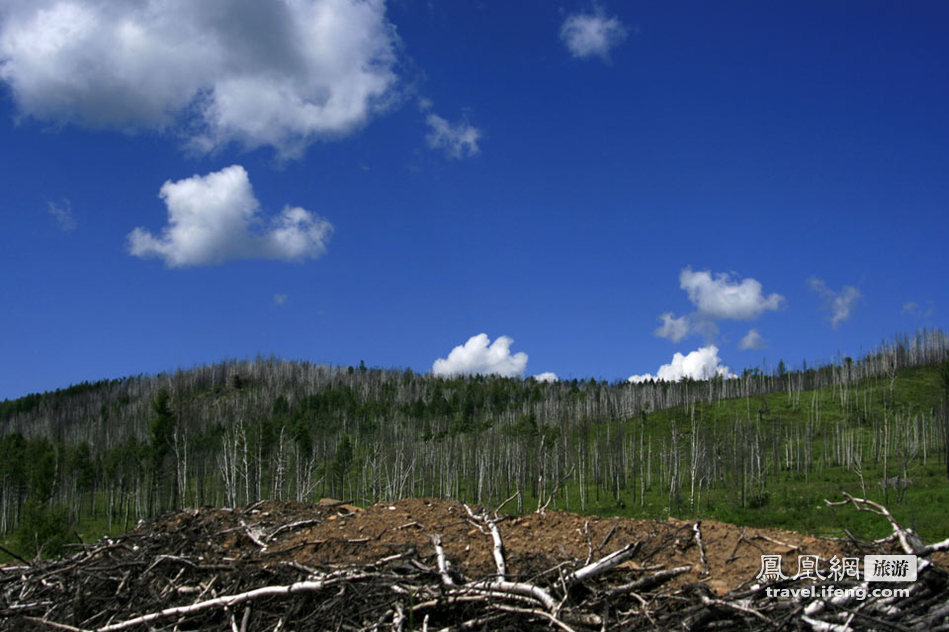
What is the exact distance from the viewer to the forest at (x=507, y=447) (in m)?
60.8

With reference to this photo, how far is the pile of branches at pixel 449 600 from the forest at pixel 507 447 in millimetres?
16832

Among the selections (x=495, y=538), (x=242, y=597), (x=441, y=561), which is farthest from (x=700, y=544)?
(x=242, y=597)

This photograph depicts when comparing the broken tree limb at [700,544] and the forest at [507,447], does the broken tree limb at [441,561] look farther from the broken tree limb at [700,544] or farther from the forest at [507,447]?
the forest at [507,447]

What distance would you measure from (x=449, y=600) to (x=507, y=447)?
8552 centimetres

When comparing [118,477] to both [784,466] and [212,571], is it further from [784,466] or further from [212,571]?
[212,571]

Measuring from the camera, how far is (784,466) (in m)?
81.4

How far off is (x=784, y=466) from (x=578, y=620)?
87498mm

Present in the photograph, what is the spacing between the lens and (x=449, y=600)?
4.93m

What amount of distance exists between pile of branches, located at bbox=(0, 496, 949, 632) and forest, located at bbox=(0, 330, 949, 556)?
16832 millimetres

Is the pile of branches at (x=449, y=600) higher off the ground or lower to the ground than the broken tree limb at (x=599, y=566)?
lower

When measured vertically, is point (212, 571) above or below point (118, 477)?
above

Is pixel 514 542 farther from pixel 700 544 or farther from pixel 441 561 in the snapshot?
pixel 700 544

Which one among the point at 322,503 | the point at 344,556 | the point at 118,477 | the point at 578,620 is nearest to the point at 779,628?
the point at 578,620

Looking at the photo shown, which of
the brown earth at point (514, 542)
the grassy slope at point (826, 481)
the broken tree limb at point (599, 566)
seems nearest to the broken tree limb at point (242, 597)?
the brown earth at point (514, 542)
